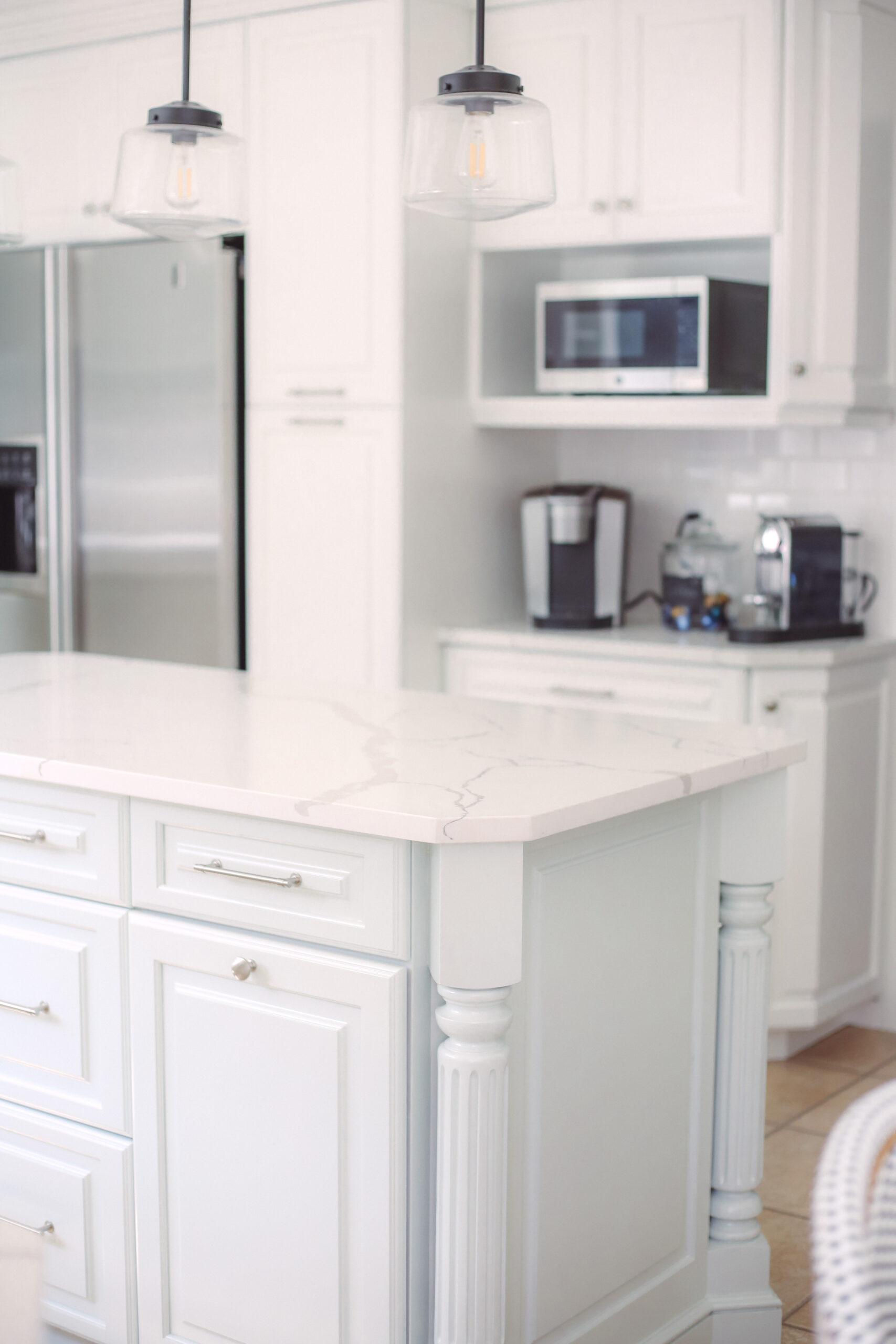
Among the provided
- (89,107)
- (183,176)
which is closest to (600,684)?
(183,176)

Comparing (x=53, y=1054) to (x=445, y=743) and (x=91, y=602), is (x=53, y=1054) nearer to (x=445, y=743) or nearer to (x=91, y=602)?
(x=445, y=743)

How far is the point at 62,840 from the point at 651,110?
7.38ft

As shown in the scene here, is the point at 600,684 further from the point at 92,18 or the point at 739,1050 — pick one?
the point at 92,18

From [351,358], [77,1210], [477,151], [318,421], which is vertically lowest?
[77,1210]

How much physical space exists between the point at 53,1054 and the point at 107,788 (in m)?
0.41

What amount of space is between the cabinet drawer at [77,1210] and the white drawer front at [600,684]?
1454 millimetres

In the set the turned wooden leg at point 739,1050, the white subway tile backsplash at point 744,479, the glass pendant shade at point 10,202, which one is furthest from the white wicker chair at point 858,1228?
the white subway tile backsplash at point 744,479

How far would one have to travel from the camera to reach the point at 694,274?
3.71 meters

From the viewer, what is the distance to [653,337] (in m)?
3.39

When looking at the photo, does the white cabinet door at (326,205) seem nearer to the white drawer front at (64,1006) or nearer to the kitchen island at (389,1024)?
the kitchen island at (389,1024)

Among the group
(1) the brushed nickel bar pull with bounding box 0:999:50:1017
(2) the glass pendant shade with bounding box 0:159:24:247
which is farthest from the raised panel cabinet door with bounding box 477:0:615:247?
(1) the brushed nickel bar pull with bounding box 0:999:50:1017

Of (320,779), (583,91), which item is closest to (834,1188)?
(320,779)

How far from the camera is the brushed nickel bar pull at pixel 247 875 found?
1698 millimetres

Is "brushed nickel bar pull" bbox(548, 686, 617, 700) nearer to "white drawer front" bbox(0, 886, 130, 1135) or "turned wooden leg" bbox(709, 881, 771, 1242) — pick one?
"turned wooden leg" bbox(709, 881, 771, 1242)
